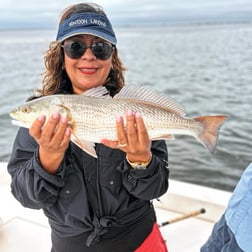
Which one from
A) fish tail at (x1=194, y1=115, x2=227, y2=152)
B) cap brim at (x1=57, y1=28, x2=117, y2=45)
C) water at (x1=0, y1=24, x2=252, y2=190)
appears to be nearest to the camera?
cap brim at (x1=57, y1=28, x2=117, y2=45)

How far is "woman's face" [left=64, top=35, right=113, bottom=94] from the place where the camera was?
7.89 feet

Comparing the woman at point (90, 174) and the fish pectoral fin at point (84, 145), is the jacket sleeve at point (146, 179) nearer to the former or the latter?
the woman at point (90, 174)

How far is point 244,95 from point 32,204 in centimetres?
1363

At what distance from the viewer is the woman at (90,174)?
229 centimetres

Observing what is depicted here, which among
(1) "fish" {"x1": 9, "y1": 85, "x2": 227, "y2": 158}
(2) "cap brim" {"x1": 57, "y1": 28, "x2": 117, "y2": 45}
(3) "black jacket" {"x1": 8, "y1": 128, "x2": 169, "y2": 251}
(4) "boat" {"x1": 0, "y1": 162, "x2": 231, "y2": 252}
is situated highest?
(2) "cap brim" {"x1": 57, "y1": 28, "x2": 117, "y2": 45}

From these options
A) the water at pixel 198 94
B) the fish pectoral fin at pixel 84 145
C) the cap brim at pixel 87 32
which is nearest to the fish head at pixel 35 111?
the fish pectoral fin at pixel 84 145

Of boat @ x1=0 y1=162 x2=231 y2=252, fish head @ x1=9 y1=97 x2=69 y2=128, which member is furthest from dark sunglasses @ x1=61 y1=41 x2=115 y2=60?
boat @ x1=0 y1=162 x2=231 y2=252

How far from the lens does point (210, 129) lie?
248 centimetres

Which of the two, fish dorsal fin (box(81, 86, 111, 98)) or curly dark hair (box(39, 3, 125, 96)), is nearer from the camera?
fish dorsal fin (box(81, 86, 111, 98))

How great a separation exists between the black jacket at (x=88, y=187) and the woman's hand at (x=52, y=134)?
118mm

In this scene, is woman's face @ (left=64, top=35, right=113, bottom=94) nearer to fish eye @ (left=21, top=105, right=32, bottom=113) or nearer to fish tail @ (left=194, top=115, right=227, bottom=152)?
fish eye @ (left=21, top=105, right=32, bottom=113)

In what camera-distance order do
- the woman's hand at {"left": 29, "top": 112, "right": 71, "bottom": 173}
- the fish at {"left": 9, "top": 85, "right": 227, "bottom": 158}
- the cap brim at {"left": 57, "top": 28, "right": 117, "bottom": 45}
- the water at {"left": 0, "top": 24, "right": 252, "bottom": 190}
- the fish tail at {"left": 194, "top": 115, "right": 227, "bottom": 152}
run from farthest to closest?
1. the water at {"left": 0, "top": 24, "right": 252, "bottom": 190}
2. the fish tail at {"left": 194, "top": 115, "right": 227, "bottom": 152}
3. the cap brim at {"left": 57, "top": 28, "right": 117, "bottom": 45}
4. the fish at {"left": 9, "top": 85, "right": 227, "bottom": 158}
5. the woman's hand at {"left": 29, "top": 112, "right": 71, "bottom": 173}

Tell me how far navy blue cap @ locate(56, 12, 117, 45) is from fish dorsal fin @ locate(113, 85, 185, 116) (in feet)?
1.15

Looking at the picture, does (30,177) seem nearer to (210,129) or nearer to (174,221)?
(210,129)
